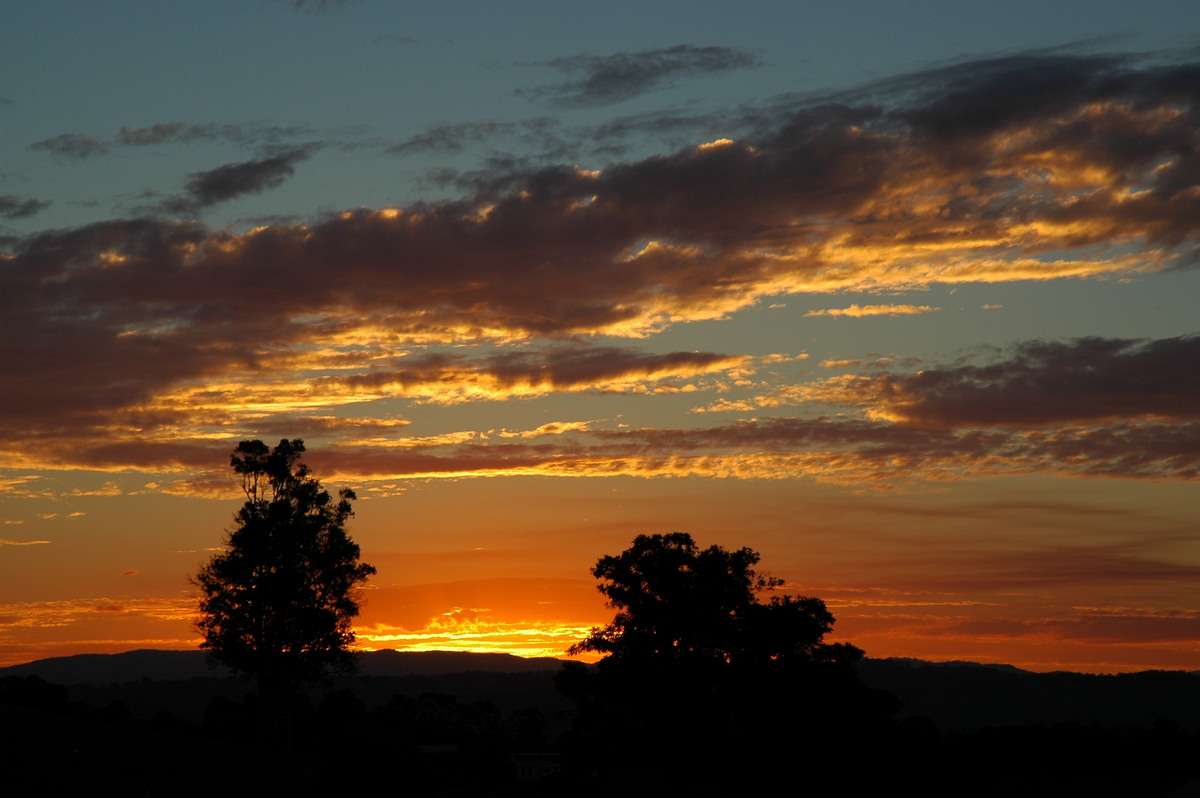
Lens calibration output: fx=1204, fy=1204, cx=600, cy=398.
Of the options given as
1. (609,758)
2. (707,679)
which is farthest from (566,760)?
(707,679)

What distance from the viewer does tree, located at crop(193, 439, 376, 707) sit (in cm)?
6544

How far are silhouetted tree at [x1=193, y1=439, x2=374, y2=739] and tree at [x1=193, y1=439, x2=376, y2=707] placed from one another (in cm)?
5

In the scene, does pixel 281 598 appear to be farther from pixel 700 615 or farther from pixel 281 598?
pixel 700 615

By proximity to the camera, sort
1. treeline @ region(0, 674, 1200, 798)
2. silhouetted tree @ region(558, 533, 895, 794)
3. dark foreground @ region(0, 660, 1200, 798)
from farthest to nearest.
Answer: silhouetted tree @ region(558, 533, 895, 794) < treeline @ region(0, 674, 1200, 798) < dark foreground @ region(0, 660, 1200, 798)

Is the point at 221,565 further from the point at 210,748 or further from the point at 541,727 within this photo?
the point at 541,727

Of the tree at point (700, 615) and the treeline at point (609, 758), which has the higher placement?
the tree at point (700, 615)

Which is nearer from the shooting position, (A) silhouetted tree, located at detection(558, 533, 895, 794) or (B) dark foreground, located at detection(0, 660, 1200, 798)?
(B) dark foreground, located at detection(0, 660, 1200, 798)

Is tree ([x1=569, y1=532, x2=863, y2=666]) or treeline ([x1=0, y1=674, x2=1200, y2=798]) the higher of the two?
tree ([x1=569, y1=532, x2=863, y2=666])

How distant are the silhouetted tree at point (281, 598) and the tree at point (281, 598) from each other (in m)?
0.05

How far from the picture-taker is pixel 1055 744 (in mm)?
90812

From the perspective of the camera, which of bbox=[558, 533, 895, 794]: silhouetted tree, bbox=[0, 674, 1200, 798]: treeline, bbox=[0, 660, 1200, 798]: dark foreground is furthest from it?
bbox=[558, 533, 895, 794]: silhouetted tree

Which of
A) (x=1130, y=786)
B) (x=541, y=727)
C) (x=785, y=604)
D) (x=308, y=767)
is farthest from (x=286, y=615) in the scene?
(x=541, y=727)

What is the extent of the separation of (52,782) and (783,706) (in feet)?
111

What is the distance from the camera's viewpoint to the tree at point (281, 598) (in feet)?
215
